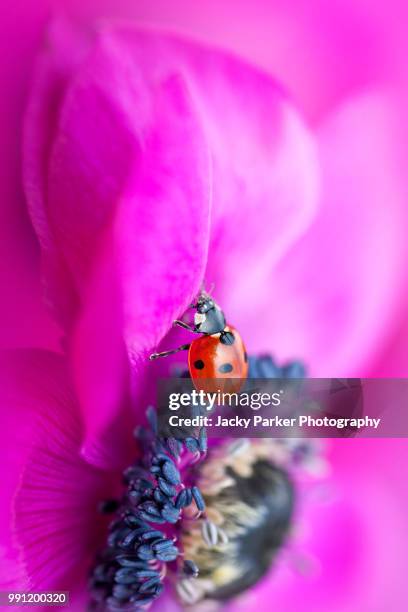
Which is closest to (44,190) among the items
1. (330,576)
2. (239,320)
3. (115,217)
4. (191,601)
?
(115,217)

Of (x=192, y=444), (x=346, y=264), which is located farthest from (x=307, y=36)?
(x=192, y=444)

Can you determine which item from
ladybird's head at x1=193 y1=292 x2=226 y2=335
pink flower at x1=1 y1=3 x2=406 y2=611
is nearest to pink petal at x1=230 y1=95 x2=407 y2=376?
pink flower at x1=1 y1=3 x2=406 y2=611

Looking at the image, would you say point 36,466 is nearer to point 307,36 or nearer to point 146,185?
point 146,185

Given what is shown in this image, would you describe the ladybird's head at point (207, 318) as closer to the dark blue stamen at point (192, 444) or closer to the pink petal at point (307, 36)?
the dark blue stamen at point (192, 444)

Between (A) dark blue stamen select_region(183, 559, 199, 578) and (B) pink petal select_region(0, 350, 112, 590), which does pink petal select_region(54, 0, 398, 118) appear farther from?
(A) dark blue stamen select_region(183, 559, 199, 578)

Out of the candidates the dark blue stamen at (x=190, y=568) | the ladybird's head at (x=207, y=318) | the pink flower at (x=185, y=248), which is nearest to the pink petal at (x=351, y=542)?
the pink flower at (x=185, y=248)

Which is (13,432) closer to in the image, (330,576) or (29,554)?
(29,554)
